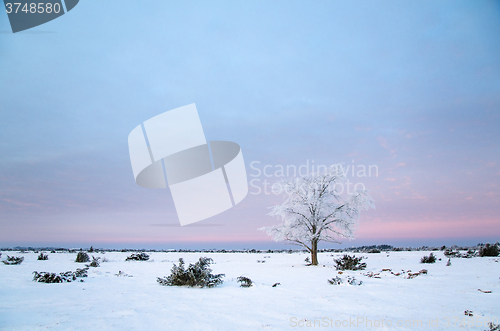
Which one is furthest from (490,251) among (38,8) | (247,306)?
(38,8)

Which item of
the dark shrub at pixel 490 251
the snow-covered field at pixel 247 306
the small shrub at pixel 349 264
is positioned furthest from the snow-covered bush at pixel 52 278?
the dark shrub at pixel 490 251

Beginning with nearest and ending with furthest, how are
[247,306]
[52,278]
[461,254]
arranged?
[247,306]
[52,278]
[461,254]

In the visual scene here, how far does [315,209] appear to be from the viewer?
17.0 metres

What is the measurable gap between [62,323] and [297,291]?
571 cm

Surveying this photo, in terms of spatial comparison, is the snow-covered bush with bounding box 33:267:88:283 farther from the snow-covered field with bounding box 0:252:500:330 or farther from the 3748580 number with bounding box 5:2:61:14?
the 3748580 number with bounding box 5:2:61:14

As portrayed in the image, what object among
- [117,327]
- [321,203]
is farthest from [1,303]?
[321,203]

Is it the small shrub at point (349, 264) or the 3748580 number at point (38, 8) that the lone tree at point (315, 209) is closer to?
the small shrub at point (349, 264)

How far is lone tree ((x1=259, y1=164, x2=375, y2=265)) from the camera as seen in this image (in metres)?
16.8

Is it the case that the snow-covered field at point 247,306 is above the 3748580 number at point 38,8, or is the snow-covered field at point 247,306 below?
below

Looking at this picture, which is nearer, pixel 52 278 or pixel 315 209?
pixel 52 278

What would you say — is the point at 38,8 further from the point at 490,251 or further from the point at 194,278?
the point at 490,251

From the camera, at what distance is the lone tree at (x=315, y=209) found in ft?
55.3

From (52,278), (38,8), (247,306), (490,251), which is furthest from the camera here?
(490,251)

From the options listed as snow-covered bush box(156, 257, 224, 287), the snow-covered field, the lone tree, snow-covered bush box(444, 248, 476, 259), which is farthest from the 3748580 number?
snow-covered bush box(444, 248, 476, 259)
